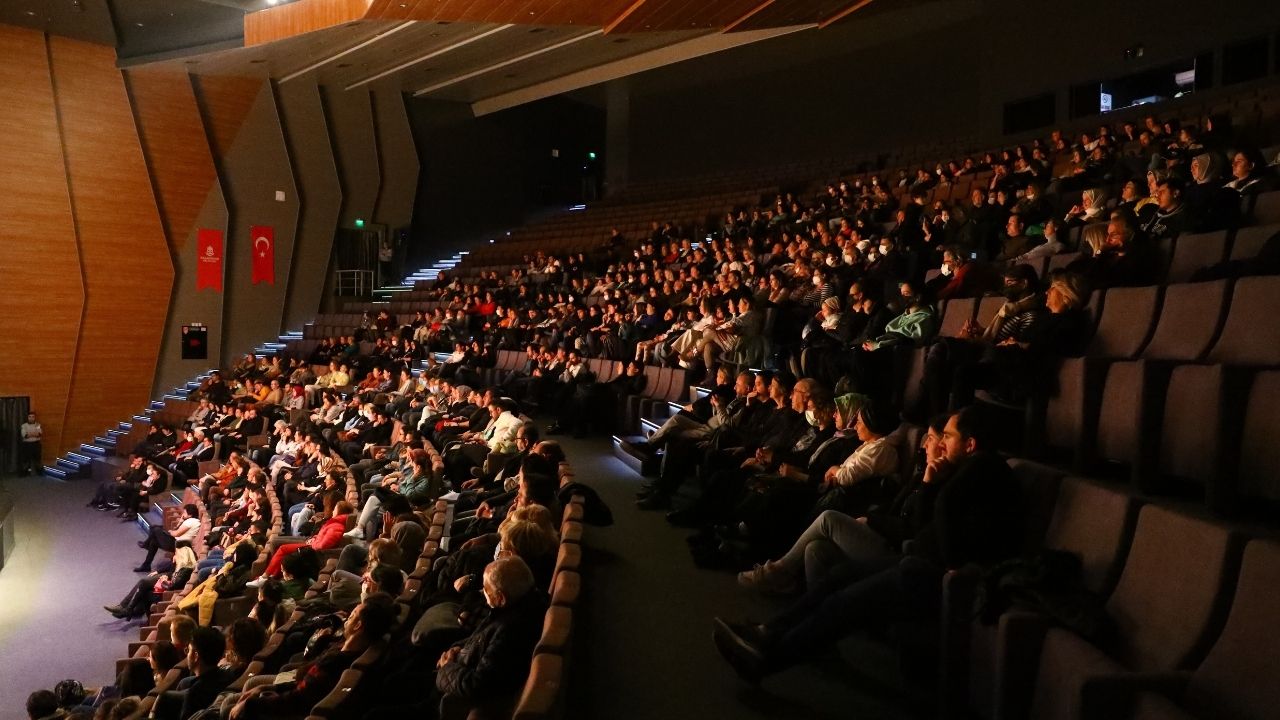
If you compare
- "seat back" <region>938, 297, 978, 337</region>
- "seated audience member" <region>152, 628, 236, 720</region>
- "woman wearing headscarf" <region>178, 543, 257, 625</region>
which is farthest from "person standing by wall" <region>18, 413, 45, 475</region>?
"seat back" <region>938, 297, 978, 337</region>

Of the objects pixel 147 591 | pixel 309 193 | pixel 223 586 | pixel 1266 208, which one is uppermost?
pixel 309 193

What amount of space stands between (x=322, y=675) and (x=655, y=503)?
4.82ft

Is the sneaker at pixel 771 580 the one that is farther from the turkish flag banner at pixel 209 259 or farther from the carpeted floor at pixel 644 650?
the turkish flag banner at pixel 209 259

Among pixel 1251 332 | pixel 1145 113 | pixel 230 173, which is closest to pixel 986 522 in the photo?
pixel 1251 332

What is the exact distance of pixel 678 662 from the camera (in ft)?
6.75

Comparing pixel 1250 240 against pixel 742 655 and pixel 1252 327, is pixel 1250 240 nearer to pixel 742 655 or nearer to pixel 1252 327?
pixel 1252 327

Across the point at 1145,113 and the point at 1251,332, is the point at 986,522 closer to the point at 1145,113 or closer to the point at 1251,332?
the point at 1251,332

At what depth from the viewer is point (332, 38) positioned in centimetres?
912

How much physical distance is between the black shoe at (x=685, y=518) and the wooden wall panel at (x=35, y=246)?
828 cm

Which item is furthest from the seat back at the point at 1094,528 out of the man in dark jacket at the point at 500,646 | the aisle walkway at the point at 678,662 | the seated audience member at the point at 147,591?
the seated audience member at the point at 147,591

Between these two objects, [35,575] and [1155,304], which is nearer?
[1155,304]

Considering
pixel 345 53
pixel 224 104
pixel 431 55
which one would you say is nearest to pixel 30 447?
pixel 224 104

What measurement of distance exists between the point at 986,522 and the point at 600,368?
4.37 m

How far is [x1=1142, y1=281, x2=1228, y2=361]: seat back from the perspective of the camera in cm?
225
